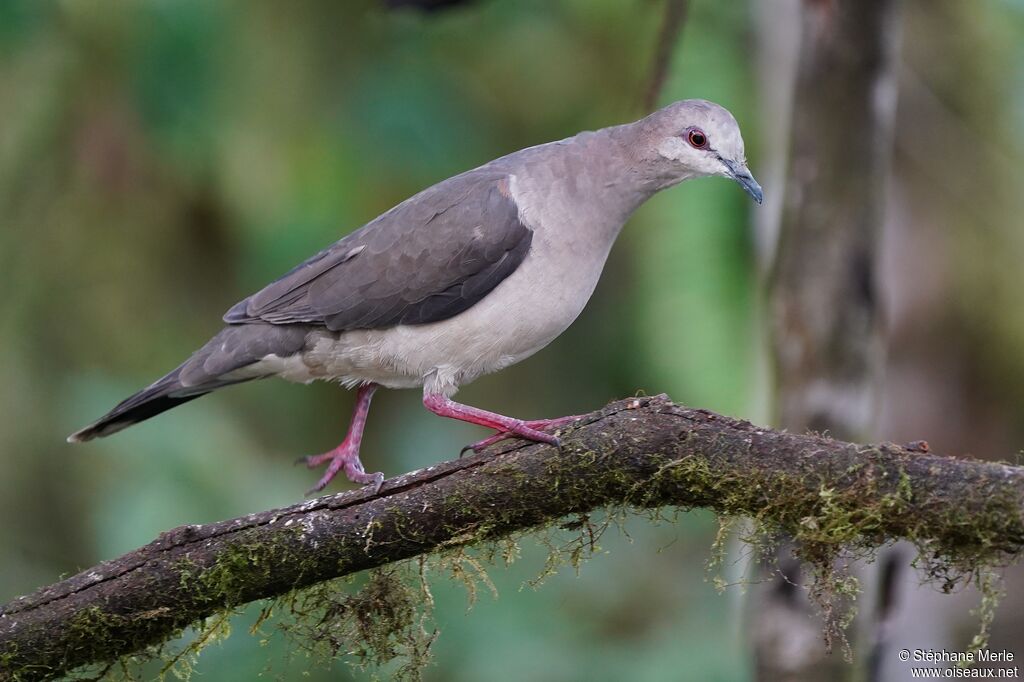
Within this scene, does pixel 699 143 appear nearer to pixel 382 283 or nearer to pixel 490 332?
pixel 490 332

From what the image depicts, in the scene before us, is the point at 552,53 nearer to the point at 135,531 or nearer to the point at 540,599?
the point at 540,599

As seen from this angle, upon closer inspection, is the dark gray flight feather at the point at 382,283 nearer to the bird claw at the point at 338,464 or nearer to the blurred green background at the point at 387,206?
the bird claw at the point at 338,464

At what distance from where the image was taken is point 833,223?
18.4 feet

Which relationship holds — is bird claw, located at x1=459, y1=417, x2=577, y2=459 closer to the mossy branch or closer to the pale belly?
the mossy branch

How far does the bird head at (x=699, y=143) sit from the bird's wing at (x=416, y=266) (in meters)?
0.66

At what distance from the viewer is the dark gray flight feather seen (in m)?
4.98

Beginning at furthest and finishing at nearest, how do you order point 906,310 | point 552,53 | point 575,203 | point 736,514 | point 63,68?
point 552,53, point 63,68, point 906,310, point 575,203, point 736,514

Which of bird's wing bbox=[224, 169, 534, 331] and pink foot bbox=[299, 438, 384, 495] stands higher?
bird's wing bbox=[224, 169, 534, 331]

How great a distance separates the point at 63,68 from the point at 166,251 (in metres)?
1.67

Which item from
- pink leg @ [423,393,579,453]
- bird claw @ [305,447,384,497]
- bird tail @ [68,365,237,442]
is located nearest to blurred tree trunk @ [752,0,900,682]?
pink leg @ [423,393,579,453]

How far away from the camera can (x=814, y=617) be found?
5.21 meters

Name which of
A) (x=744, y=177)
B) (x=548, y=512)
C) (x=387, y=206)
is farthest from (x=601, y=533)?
(x=387, y=206)

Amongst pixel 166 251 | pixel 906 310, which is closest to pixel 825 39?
pixel 906 310

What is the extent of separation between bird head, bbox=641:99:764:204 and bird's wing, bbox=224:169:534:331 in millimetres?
662
